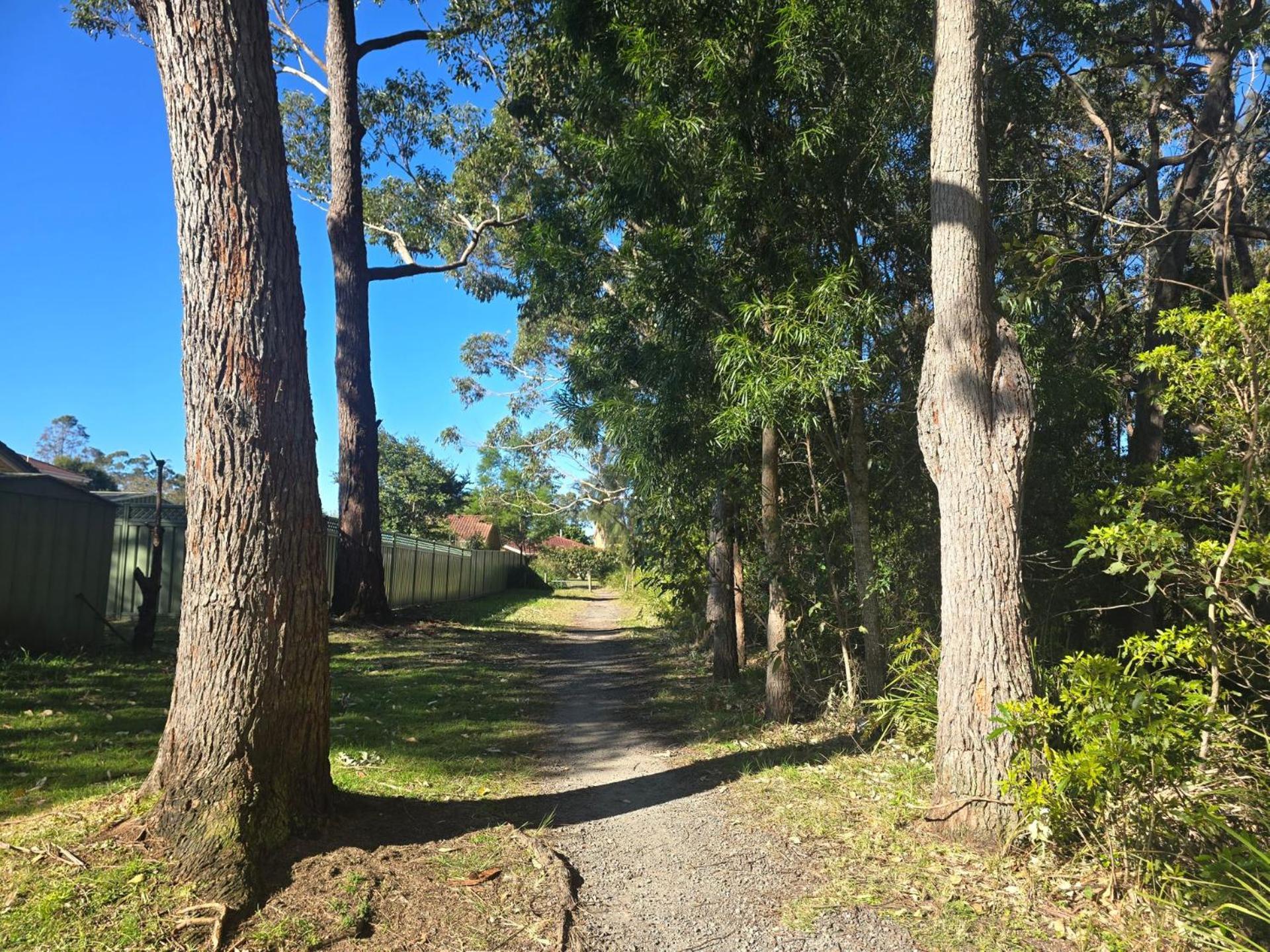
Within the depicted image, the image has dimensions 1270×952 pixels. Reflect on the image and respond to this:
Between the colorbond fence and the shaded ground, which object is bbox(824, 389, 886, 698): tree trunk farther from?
the colorbond fence

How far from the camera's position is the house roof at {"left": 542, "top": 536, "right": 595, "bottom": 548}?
57.1m

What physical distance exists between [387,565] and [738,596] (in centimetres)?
1094

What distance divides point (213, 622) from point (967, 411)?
13.8ft

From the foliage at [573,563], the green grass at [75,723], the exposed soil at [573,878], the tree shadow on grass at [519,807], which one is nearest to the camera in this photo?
the exposed soil at [573,878]

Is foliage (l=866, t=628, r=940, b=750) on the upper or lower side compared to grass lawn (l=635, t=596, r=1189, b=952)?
upper

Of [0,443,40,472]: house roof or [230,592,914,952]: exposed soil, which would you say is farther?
[0,443,40,472]: house roof

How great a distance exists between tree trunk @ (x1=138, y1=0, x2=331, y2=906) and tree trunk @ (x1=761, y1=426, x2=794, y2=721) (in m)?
4.81

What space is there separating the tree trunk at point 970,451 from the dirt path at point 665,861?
1174mm

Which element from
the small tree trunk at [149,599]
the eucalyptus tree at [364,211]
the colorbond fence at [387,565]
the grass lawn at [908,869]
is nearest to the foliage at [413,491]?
the colorbond fence at [387,565]

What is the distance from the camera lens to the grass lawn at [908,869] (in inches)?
138

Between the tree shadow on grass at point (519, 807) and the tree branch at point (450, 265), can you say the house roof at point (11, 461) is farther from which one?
the tree shadow on grass at point (519, 807)

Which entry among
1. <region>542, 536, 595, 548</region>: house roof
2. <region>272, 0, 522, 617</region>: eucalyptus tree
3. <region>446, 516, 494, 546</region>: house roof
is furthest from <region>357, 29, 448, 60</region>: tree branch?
<region>542, 536, 595, 548</region>: house roof

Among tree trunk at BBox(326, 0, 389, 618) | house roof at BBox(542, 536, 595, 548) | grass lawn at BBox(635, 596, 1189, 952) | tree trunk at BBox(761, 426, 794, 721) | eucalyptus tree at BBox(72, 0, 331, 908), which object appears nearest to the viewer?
grass lawn at BBox(635, 596, 1189, 952)

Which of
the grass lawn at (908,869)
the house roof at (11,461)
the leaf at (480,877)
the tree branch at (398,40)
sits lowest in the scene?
the grass lawn at (908,869)
